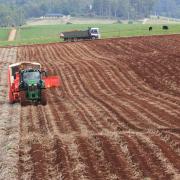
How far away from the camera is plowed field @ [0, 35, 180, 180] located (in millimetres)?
12953

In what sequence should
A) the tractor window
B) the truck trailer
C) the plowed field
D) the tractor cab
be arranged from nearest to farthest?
the plowed field → the tractor cab → the tractor window → the truck trailer

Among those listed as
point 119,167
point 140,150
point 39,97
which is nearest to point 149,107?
point 39,97

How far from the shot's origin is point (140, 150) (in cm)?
1436

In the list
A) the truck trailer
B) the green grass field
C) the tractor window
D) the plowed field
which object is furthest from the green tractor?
the green grass field

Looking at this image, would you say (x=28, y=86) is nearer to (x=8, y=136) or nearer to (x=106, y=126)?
(x=106, y=126)

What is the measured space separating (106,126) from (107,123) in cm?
66

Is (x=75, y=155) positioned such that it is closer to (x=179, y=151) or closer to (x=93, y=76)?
(x=179, y=151)

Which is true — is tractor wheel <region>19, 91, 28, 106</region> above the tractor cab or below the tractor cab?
below

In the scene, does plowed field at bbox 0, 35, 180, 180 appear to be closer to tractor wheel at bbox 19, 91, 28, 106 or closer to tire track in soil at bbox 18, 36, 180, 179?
tire track in soil at bbox 18, 36, 180, 179

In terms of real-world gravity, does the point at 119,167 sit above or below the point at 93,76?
above

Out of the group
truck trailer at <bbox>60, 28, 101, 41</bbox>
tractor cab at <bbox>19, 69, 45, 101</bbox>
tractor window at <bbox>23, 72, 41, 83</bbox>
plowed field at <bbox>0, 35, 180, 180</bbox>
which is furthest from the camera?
truck trailer at <bbox>60, 28, 101, 41</bbox>

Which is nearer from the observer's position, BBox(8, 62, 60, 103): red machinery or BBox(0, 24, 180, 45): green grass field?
BBox(8, 62, 60, 103): red machinery

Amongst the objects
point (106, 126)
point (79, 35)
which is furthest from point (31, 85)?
point (79, 35)

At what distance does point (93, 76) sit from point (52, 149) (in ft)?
71.0
